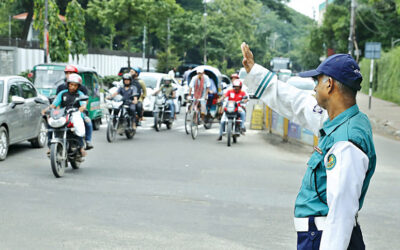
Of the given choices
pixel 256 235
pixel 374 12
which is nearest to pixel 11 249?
pixel 256 235

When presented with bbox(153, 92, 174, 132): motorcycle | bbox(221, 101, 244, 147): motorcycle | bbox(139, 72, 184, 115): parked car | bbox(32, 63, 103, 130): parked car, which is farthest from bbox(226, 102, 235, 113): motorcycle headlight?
bbox(139, 72, 184, 115): parked car

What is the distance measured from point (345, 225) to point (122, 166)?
29.3 feet

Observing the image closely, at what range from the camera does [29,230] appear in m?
6.33

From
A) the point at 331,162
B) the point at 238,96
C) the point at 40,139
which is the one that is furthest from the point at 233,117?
the point at 331,162

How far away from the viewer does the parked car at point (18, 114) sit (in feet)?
38.3

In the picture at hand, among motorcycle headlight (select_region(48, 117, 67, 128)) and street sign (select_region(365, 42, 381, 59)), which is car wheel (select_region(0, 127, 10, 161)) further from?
street sign (select_region(365, 42, 381, 59))

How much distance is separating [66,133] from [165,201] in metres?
3.12

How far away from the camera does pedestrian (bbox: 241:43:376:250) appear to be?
272cm

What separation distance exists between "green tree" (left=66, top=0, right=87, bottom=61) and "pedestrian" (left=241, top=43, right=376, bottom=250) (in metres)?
26.0

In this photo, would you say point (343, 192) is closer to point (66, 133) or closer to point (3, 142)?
point (66, 133)

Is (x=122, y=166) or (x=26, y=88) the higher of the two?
(x=26, y=88)

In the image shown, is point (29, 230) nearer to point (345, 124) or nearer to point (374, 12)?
point (345, 124)

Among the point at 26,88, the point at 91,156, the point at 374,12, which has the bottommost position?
the point at 91,156

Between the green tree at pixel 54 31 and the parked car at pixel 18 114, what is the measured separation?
13313 millimetres
